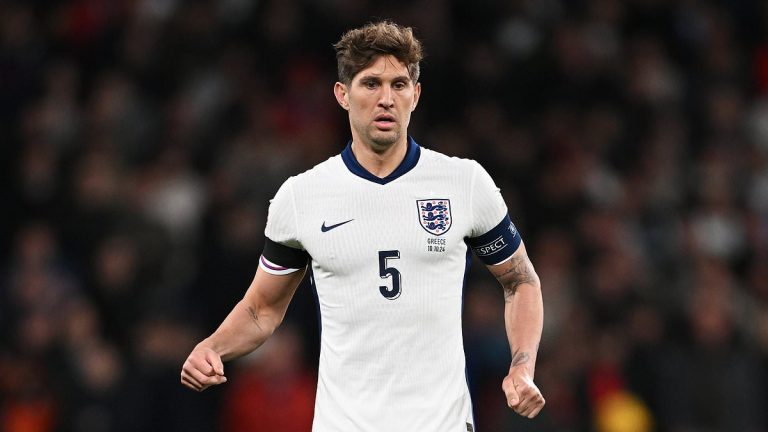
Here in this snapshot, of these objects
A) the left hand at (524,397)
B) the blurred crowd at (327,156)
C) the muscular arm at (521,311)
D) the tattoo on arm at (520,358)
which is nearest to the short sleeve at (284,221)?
the muscular arm at (521,311)

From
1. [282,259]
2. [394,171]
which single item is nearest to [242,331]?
[282,259]

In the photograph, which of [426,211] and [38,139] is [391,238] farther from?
[38,139]

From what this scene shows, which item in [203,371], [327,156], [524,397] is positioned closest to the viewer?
[524,397]

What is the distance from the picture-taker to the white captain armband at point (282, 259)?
5.31 meters

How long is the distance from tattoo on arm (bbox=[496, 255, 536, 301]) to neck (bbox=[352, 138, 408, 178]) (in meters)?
0.62

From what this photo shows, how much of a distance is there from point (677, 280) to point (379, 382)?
22.6 feet

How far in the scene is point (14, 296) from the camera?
1026cm

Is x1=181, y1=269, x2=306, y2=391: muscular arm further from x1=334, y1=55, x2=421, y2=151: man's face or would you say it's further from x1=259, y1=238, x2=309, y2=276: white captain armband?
x1=334, y1=55, x2=421, y2=151: man's face

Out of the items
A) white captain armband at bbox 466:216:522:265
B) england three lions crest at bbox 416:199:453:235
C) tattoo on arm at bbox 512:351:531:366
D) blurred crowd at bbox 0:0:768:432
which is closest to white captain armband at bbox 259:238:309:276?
england three lions crest at bbox 416:199:453:235

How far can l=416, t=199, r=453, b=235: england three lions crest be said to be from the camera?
5.09 meters

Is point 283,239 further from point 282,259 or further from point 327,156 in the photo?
point 327,156

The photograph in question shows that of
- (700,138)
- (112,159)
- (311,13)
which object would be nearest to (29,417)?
(112,159)

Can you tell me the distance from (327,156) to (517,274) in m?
6.28

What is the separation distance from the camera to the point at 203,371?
496 centimetres
